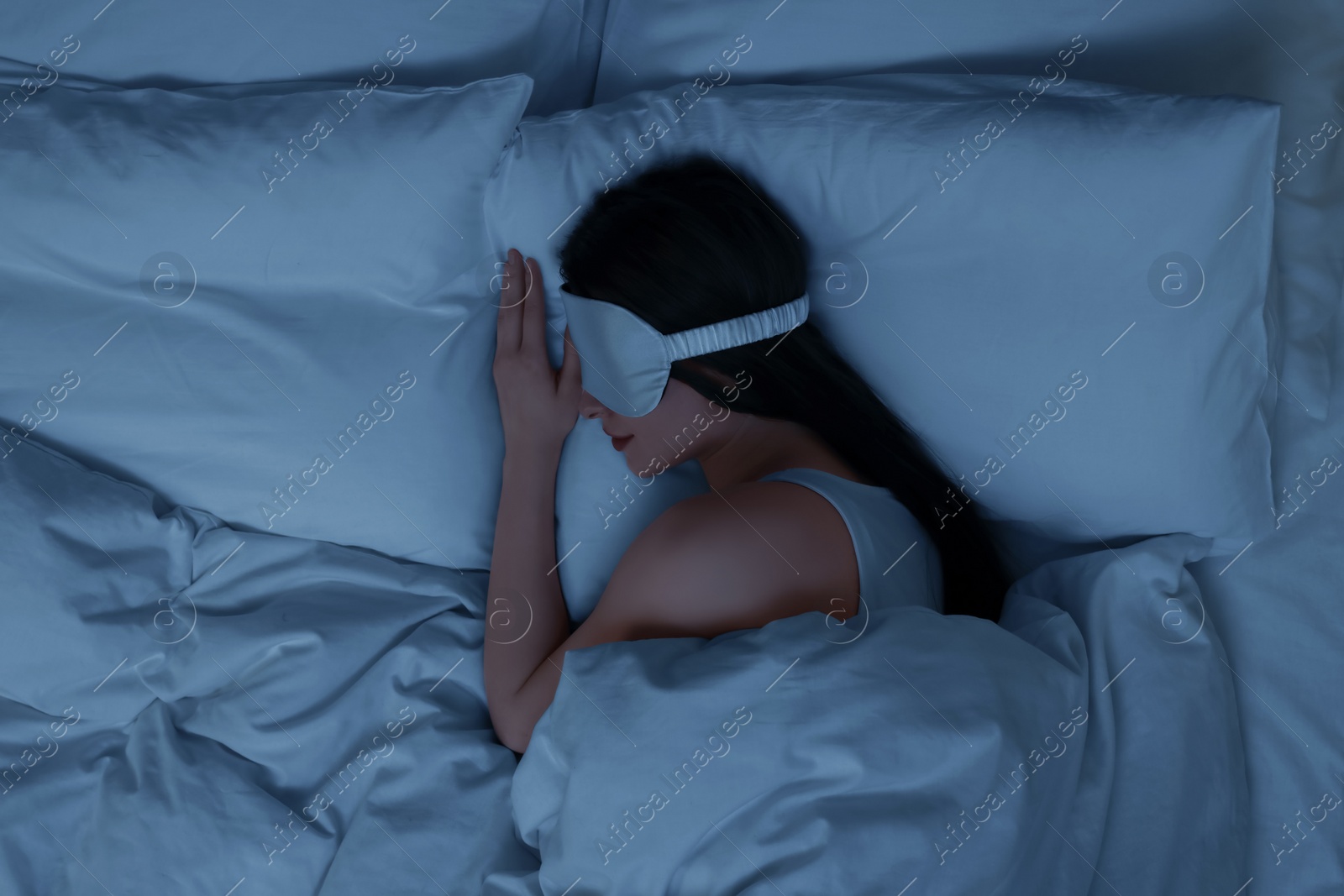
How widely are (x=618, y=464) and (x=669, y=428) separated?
0.40 feet

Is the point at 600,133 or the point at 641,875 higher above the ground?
the point at 600,133

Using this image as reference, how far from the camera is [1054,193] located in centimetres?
99

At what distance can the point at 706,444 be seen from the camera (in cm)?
113

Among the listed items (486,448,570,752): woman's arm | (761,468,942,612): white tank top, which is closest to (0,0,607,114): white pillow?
(486,448,570,752): woman's arm

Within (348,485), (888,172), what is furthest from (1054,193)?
(348,485)

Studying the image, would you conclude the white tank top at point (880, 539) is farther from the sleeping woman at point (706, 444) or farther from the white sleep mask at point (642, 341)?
the white sleep mask at point (642, 341)

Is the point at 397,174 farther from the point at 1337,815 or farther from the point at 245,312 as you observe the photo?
the point at 1337,815

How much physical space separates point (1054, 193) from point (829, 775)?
68 cm

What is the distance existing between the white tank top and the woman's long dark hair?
4 cm

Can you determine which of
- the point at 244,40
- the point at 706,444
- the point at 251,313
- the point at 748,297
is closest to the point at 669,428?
the point at 706,444

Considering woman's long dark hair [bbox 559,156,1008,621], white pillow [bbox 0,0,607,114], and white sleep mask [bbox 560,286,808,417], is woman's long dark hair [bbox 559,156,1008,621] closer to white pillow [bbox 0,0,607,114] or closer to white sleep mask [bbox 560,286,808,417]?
white sleep mask [bbox 560,286,808,417]

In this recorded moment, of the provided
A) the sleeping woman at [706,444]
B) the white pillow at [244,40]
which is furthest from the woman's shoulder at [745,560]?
the white pillow at [244,40]

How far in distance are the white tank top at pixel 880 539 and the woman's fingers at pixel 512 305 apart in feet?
1.32

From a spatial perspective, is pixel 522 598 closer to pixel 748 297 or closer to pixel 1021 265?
pixel 748 297
